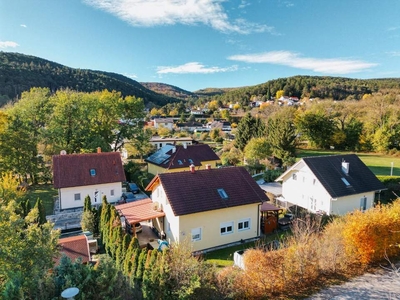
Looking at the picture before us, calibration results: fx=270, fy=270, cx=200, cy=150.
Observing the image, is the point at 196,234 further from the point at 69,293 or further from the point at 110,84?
the point at 110,84

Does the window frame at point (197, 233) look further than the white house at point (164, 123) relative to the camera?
No

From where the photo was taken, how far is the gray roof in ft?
79.0

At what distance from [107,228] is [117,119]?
2758cm

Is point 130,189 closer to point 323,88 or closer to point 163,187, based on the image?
point 163,187

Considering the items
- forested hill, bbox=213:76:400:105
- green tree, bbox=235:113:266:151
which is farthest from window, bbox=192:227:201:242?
forested hill, bbox=213:76:400:105

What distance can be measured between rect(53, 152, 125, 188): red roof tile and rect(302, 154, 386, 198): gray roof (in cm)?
1953

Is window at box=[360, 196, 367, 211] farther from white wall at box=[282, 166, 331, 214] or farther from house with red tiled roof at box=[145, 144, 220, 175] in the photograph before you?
house with red tiled roof at box=[145, 144, 220, 175]

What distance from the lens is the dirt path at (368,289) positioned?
10734mm

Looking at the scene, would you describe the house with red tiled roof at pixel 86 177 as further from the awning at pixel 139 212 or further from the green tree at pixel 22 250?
the green tree at pixel 22 250

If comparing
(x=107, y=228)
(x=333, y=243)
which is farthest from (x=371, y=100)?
(x=107, y=228)

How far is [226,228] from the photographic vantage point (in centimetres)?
1889

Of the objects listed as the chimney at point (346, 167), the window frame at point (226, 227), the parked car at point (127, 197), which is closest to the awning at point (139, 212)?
the window frame at point (226, 227)

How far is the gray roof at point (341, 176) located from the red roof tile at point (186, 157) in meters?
15.5

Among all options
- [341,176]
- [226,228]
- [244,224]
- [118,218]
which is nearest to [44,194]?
[118,218]
